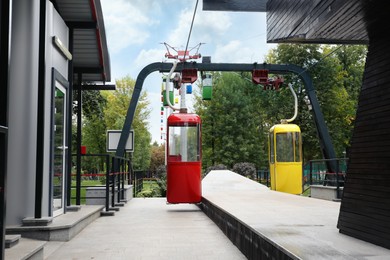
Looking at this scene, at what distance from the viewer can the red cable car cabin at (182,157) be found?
522 inches

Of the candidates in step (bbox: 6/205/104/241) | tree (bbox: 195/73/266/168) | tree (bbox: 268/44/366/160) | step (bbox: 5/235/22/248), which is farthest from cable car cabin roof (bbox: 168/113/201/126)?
tree (bbox: 195/73/266/168)

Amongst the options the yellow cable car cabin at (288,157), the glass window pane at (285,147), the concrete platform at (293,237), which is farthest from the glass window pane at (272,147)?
the concrete platform at (293,237)

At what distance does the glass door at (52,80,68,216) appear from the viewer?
28.8ft

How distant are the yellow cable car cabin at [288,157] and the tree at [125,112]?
927 inches

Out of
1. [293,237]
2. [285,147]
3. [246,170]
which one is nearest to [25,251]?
[293,237]

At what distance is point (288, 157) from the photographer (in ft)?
60.8

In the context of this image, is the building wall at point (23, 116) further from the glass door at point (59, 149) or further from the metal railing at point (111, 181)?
the metal railing at point (111, 181)

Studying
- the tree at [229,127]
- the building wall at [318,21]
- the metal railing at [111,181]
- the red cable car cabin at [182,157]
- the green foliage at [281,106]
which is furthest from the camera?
the tree at [229,127]

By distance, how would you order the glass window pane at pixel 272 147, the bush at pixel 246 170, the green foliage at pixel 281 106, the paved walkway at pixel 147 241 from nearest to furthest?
the paved walkway at pixel 147 241
the glass window pane at pixel 272 147
the bush at pixel 246 170
the green foliage at pixel 281 106

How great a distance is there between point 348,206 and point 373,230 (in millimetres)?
728

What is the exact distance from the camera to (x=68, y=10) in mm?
9906

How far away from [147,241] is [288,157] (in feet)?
37.7

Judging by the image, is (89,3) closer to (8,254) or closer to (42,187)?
(42,187)

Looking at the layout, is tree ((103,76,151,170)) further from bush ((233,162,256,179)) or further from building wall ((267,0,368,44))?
building wall ((267,0,368,44))
